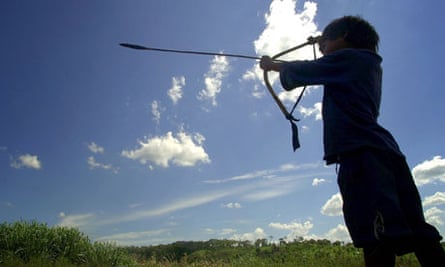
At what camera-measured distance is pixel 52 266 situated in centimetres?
864

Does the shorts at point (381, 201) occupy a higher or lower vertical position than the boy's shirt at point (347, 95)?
lower

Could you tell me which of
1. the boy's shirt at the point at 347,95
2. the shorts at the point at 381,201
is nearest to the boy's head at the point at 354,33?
the boy's shirt at the point at 347,95

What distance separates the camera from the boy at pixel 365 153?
8.49 ft

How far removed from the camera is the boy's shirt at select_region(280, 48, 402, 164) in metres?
2.82

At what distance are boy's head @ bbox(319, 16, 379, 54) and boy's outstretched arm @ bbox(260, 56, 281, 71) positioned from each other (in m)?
0.45

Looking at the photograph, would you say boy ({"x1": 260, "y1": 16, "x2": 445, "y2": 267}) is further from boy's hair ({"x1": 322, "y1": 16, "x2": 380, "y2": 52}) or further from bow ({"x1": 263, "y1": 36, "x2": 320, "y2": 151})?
bow ({"x1": 263, "y1": 36, "x2": 320, "y2": 151})

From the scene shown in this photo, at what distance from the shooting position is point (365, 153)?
273 cm

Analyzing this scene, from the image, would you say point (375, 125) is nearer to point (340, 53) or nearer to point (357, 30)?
point (340, 53)

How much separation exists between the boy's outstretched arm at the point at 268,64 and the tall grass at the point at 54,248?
7.07 metres

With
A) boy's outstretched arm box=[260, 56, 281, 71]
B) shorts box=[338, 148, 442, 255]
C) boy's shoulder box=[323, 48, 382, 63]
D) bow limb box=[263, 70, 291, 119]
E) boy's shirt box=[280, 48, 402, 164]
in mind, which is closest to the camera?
shorts box=[338, 148, 442, 255]

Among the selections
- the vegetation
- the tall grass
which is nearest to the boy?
the vegetation

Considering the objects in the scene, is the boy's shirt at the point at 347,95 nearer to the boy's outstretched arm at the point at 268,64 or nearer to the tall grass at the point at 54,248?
the boy's outstretched arm at the point at 268,64

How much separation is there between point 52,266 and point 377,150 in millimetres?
7770

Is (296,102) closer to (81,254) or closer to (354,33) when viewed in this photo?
(354,33)
